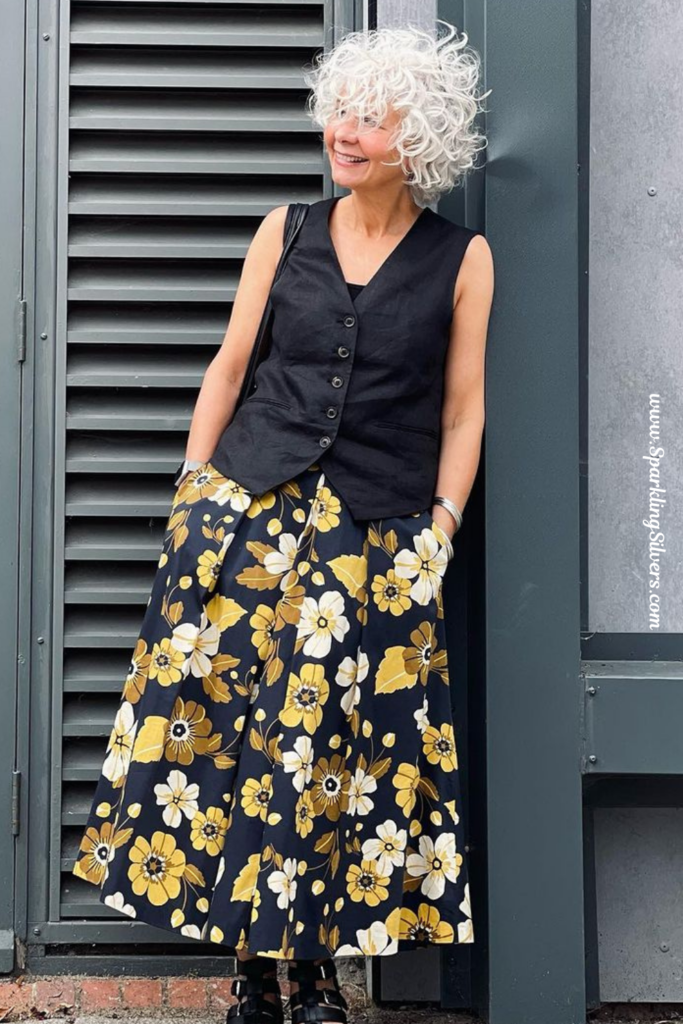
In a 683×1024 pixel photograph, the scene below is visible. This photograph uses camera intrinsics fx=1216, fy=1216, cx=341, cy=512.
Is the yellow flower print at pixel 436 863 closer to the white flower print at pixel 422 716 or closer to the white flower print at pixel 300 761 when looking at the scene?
the white flower print at pixel 422 716

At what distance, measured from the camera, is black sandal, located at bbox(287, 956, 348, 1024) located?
2508 mm

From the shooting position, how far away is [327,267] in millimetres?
2559

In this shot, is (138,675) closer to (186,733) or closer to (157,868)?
(186,733)

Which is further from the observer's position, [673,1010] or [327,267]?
[673,1010]

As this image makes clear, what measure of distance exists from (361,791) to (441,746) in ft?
0.68

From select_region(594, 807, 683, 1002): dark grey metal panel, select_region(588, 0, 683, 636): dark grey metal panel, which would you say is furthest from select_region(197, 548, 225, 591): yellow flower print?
select_region(594, 807, 683, 1002): dark grey metal panel

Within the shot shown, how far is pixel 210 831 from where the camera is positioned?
247cm

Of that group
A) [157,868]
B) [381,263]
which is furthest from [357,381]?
[157,868]

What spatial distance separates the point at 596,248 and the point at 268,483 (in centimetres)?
106

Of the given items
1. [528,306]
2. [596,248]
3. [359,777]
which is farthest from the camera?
[596,248]

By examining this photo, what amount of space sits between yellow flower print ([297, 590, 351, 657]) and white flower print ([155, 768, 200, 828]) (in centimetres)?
38

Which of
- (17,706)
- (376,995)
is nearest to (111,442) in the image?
(17,706)

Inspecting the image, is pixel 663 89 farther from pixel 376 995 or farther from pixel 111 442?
pixel 376 995

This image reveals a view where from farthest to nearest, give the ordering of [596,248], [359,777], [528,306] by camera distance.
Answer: [596,248]
[528,306]
[359,777]
